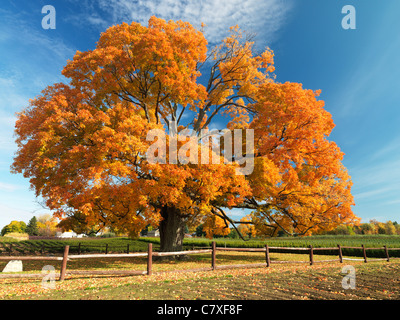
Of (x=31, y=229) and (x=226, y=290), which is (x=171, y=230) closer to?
(x=226, y=290)

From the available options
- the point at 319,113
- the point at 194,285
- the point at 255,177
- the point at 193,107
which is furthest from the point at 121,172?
the point at 319,113

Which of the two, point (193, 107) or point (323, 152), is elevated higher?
point (193, 107)

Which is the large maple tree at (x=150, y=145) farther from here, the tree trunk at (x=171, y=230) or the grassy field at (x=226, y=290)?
the grassy field at (x=226, y=290)

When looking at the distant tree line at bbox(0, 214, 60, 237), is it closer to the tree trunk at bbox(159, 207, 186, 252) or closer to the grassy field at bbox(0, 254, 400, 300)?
the tree trunk at bbox(159, 207, 186, 252)

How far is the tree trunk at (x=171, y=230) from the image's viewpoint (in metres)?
16.9

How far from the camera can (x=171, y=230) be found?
55.8 ft

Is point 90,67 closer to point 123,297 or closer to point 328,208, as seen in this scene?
point 123,297

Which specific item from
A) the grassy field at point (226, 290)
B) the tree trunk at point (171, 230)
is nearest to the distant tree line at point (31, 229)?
the tree trunk at point (171, 230)

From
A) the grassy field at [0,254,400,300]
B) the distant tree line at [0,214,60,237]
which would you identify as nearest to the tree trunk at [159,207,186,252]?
the grassy field at [0,254,400,300]

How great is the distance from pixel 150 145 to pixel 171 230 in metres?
7.38

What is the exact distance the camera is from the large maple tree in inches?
472

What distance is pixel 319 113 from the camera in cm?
1370

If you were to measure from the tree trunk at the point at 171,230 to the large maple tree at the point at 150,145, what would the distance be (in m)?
0.07

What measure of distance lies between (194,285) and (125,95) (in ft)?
43.2
